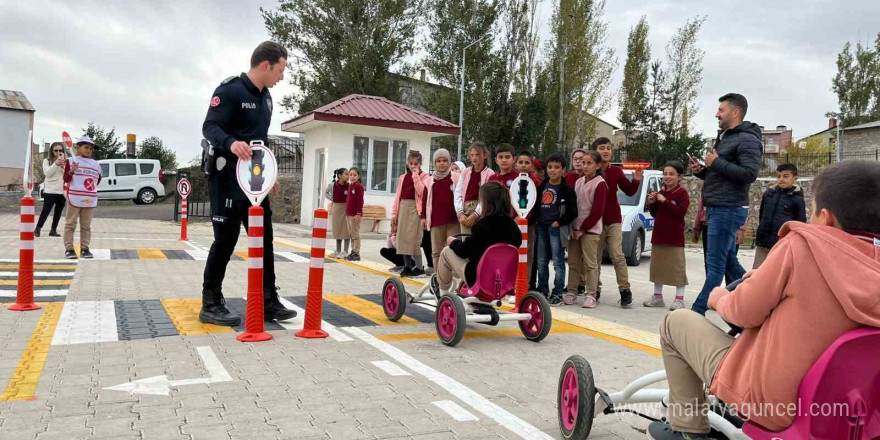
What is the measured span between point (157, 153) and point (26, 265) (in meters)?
46.5

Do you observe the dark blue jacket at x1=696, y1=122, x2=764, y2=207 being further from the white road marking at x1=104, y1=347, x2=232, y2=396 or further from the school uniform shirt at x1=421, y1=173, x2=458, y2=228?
the white road marking at x1=104, y1=347, x2=232, y2=396

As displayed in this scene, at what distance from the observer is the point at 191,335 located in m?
5.25

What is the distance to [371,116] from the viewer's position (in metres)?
20.5

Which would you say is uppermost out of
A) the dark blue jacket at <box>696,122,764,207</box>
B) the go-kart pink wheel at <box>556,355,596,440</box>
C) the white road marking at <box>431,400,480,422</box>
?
the dark blue jacket at <box>696,122,764,207</box>

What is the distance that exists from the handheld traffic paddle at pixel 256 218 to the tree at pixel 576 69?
3136cm

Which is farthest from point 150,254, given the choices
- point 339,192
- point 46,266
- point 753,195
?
point 753,195

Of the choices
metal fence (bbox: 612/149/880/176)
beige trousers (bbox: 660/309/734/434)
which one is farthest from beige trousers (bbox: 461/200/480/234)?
metal fence (bbox: 612/149/880/176)

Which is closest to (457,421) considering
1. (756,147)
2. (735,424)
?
(735,424)

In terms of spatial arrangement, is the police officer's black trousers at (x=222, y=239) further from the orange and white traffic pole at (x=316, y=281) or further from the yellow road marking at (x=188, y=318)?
the orange and white traffic pole at (x=316, y=281)

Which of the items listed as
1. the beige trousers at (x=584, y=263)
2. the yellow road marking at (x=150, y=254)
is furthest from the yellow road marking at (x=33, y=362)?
the beige trousers at (x=584, y=263)

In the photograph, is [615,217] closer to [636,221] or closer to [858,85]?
[636,221]

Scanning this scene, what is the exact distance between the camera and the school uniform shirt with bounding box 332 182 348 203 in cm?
1251

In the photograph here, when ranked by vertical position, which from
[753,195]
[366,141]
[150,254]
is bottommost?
[150,254]

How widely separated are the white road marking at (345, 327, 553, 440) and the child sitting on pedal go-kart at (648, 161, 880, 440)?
1.26 m
